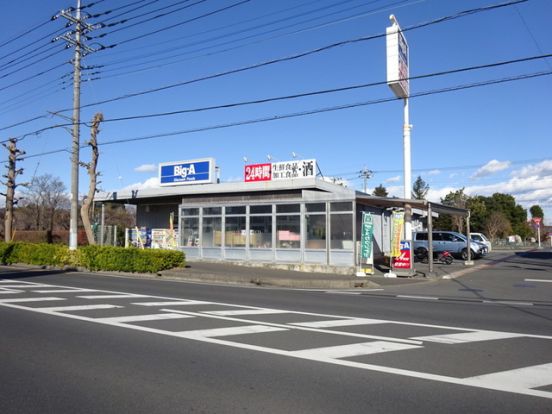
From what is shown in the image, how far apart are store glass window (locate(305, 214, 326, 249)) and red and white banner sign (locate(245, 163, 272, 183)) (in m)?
4.29

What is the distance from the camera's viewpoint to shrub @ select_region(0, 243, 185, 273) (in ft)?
74.8

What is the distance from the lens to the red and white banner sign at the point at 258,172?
27203 millimetres

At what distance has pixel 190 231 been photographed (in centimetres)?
2881

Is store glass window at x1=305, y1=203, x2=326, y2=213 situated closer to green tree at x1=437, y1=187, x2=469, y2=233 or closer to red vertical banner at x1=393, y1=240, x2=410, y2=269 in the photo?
red vertical banner at x1=393, y1=240, x2=410, y2=269

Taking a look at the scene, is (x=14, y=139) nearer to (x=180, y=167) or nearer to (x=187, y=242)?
(x=180, y=167)

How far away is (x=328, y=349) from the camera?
24.6ft

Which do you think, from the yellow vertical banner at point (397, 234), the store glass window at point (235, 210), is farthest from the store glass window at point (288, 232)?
the yellow vertical banner at point (397, 234)

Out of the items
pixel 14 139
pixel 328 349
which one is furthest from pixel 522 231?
pixel 328 349

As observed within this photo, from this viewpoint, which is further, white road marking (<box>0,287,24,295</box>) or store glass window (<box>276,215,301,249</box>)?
store glass window (<box>276,215,301,249</box>)

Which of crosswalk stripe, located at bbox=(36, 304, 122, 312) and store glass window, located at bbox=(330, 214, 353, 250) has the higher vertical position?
store glass window, located at bbox=(330, 214, 353, 250)

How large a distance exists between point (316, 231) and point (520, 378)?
58.4 ft

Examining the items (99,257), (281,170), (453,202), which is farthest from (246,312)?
(453,202)

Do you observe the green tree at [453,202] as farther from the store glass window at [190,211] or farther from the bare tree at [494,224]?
the store glass window at [190,211]

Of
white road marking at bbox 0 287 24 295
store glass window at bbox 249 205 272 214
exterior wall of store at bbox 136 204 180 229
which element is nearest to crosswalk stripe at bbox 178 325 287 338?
white road marking at bbox 0 287 24 295
